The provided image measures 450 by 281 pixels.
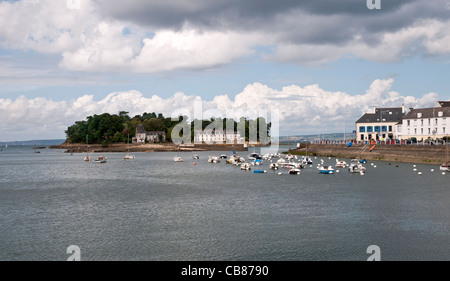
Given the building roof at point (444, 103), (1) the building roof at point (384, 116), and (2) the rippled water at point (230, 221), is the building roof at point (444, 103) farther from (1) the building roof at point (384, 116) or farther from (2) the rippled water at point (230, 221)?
(2) the rippled water at point (230, 221)

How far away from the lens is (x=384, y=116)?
13025 centimetres

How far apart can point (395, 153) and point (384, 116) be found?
1270 inches

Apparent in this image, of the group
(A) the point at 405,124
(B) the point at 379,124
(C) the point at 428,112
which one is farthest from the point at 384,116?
(C) the point at 428,112

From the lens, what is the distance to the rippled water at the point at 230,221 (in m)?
27.7

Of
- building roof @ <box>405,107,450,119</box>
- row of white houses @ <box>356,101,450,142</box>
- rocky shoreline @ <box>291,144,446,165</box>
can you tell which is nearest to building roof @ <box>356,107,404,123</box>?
row of white houses @ <box>356,101,450,142</box>

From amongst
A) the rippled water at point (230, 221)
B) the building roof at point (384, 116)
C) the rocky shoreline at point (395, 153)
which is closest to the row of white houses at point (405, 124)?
the building roof at point (384, 116)

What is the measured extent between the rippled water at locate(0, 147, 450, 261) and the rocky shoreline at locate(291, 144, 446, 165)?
94.4ft

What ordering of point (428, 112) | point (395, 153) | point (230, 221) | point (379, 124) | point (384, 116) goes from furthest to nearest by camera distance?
1. point (384, 116)
2. point (379, 124)
3. point (428, 112)
4. point (395, 153)
5. point (230, 221)

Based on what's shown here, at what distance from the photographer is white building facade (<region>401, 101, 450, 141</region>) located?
4013 inches

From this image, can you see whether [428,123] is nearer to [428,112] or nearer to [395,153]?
[428,112]

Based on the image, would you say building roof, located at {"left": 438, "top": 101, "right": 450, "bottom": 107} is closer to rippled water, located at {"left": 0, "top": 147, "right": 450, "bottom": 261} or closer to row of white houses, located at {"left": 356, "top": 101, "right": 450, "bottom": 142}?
row of white houses, located at {"left": 356, "top": 101, "right": 450, "bottom": 142}

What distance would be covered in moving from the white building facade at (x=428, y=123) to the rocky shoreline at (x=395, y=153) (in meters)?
9.03
